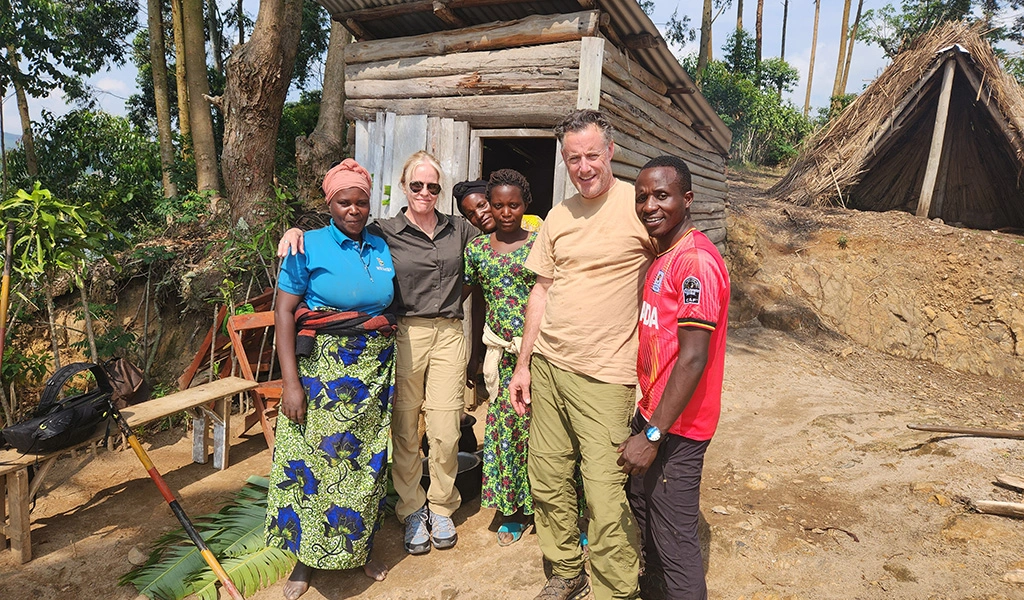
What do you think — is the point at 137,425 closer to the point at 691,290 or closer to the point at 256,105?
the point at 691,290

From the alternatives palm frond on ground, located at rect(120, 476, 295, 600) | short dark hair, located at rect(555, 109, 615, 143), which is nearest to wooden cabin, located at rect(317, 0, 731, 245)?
short dark hair, located at rect(555, 109, 615, 143)

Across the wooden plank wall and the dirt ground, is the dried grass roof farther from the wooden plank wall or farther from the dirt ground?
the dirt ground

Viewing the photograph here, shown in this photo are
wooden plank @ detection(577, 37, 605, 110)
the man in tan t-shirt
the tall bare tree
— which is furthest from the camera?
the tall bare tree

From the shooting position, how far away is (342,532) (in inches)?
99.0

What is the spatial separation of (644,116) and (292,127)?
25.5 ft

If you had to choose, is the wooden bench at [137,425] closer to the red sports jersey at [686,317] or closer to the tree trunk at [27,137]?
the red sports jersey at [686,317]

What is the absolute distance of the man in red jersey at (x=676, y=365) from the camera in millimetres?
1837

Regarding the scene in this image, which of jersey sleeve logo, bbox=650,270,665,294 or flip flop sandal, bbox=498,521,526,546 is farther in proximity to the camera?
flip flop sandal, bbox=498,521,526,546

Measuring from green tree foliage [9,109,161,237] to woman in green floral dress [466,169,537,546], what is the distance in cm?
814

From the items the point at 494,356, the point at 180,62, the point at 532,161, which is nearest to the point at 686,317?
the point at 494,356

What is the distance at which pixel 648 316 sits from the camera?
206 centimetres

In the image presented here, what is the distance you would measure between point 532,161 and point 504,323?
19.3ft

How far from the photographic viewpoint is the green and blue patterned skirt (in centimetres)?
246

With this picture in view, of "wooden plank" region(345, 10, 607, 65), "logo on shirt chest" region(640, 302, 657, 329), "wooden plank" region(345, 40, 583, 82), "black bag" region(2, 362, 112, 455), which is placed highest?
"wooden plank" region(345, 10, 607, 65)
